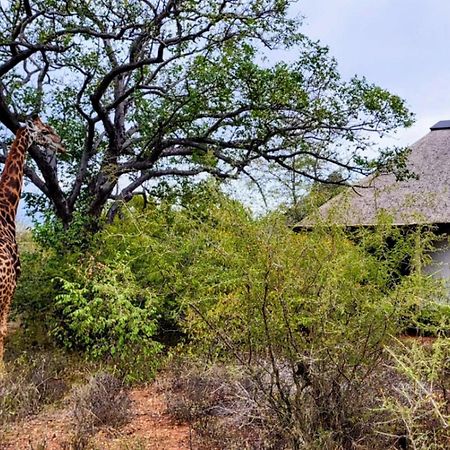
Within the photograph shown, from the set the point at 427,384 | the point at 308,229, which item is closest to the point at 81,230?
the point at 308,229

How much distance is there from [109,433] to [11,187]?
124 inches

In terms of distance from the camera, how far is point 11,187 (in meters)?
6.61

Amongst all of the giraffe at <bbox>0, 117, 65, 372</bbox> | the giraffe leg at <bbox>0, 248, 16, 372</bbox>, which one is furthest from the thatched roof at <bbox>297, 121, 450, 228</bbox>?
the giraffe leg at <bbox>0, 248, 16, 372</bbox>

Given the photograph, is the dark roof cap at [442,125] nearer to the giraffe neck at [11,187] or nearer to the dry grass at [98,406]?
the giraffe neck at [11,187]

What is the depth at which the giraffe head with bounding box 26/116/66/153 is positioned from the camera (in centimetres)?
716

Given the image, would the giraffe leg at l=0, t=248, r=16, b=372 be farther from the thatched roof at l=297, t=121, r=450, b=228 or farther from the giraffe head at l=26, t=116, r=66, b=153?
the thatched roof at l=297, t=121, r=450, b=228

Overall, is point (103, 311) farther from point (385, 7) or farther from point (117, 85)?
point (385, 7)

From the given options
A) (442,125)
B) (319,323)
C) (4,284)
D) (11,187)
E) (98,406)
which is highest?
(442,125)

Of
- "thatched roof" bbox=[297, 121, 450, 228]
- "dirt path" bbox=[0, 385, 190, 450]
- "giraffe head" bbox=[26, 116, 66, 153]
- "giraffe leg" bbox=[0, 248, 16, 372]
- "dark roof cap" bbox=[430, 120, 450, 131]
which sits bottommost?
"dirt path" bbox=[0, 385, 190, 450]

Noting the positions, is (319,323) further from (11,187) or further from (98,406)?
(11,187)

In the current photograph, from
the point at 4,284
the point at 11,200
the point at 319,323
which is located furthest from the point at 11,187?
the point at 319,323

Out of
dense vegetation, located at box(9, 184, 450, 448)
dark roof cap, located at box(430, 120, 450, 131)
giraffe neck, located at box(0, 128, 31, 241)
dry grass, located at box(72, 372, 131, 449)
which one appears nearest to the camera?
dense vegetation, located at box(9, 184, 450, 448)

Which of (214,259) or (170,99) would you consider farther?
(170,99)

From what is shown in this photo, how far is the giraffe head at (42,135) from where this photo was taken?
7.16 metres
